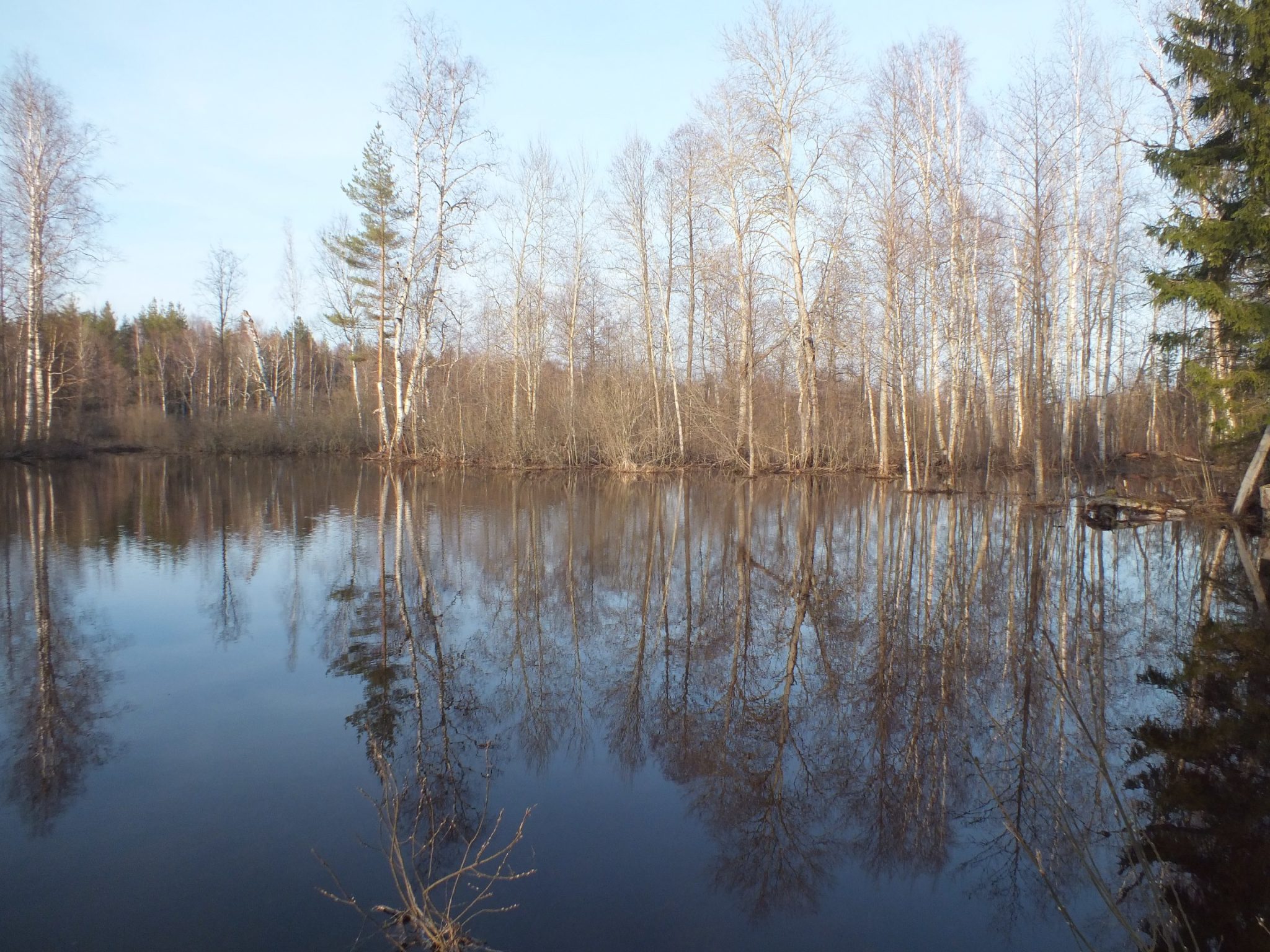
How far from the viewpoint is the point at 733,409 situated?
2789 centimetres

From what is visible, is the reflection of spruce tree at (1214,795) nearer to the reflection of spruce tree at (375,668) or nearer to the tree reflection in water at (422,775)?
the tree reflection in water at (422,775)

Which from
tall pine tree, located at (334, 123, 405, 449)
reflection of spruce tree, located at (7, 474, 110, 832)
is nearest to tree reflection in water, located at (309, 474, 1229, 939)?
reflection of spruce tree, located at (7, 474, 110, 832)

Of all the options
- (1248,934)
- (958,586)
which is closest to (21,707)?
(1248,934)

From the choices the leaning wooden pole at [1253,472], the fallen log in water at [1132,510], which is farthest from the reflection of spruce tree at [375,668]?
the fallen log in water at [1132,510]

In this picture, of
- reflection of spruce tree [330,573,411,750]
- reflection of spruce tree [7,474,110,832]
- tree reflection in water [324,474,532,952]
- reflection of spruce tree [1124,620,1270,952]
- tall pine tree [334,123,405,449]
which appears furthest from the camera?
tall pine tree [334,123,405,449]

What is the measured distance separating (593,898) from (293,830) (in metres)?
1.52

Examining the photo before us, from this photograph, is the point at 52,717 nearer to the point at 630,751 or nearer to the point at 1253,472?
the point at 630,751

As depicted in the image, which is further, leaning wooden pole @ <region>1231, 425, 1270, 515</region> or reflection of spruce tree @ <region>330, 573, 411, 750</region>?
leaning wooden pole @ <region>1231, 425, 1270, 515</region>

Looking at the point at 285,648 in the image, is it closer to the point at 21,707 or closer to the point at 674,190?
the point at 21,707

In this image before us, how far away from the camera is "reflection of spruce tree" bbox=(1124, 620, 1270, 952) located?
3117 mm

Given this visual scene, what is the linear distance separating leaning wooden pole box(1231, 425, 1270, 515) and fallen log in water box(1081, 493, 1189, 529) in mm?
1302

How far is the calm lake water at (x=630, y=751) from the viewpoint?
3.17 metres

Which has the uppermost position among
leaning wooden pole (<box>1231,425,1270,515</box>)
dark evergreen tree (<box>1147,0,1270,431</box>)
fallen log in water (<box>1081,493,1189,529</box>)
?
dark evergreen tree (<box>1147,0,1270,431</box>)

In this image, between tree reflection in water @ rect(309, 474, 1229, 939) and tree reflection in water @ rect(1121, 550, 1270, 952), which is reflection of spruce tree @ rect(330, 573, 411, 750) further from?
tree reflection in water @ rect(1121, 550, 1270, 952)
